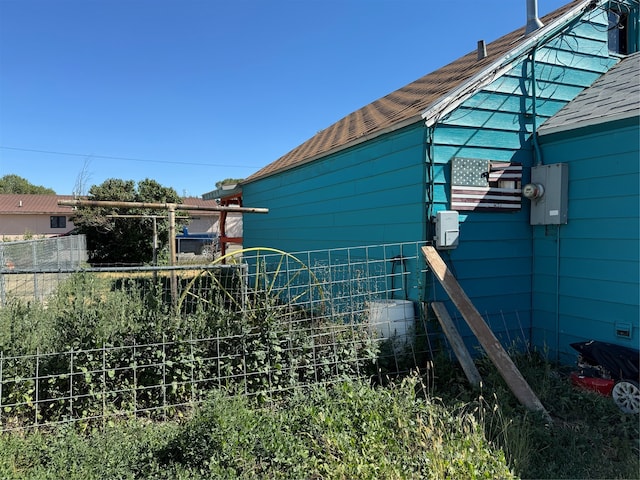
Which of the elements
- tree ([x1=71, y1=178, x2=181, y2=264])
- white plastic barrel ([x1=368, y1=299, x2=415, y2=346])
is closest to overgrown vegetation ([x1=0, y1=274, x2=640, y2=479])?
white plastic barrel ([x1=368, y1=299, x2=415, y2=346])

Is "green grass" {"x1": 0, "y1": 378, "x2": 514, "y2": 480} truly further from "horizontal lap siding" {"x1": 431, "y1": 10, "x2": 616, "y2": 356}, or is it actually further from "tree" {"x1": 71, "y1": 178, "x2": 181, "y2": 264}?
"tree" {"x1": 71, "y1": 178, "x2": 181, "y2": 264}

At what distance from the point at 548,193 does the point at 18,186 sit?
6949cm

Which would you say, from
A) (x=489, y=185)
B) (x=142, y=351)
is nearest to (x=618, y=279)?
(x=489, y=185)

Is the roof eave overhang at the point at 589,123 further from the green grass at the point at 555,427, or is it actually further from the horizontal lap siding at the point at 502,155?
the green grass at the point at 555,427

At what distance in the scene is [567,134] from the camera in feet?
15.5

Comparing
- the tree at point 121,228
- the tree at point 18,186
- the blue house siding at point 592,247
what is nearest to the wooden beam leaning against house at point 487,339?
the blue house siding at point 592,247

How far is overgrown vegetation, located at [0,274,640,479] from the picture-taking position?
8.72 feet

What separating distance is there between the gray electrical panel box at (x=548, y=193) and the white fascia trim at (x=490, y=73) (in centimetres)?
122

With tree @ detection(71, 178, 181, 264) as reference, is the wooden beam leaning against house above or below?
below

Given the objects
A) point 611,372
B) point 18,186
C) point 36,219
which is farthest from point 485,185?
point 18,186

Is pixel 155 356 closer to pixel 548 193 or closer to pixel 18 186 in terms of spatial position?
pixel 548 193

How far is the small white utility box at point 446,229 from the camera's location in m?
4.47

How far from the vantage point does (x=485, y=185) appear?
485 cm

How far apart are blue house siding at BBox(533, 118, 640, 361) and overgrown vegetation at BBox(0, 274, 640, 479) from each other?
758 millimetres
